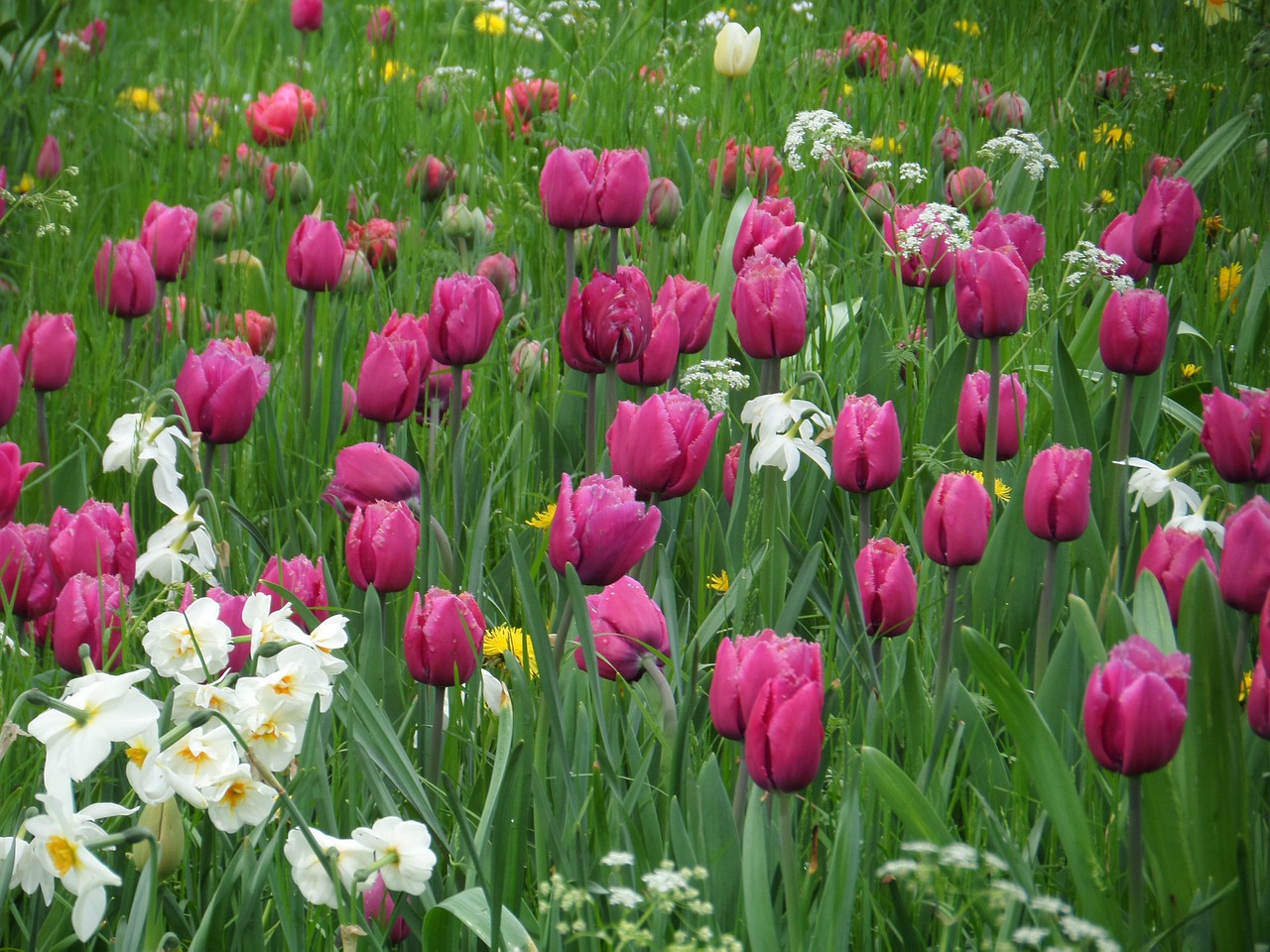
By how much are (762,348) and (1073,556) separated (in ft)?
1.59

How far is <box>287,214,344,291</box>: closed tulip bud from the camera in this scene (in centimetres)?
191

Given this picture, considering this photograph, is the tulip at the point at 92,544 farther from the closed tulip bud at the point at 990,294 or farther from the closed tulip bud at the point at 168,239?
the closed tulip bud at the point at 990,294

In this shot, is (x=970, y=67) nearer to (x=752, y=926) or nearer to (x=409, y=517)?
(x=409, y=517)

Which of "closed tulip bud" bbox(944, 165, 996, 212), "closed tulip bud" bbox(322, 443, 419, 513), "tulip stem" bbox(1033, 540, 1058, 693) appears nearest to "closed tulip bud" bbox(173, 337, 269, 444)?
"closed tulip bud" bbox(322, 443, 419, 513)

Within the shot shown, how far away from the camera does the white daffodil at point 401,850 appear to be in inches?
34.7

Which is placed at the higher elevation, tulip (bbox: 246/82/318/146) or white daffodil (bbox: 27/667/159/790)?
white daffodil (bbox: 27/667/159/790)

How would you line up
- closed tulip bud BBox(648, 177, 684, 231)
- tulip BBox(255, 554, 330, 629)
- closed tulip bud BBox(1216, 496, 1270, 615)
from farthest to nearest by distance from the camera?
1. closed tulip bud BBox(648, 177, 684, 231)
2. tulip BBox(255, 554, 330, 629)
3. closed tulip bud BBox(1216, 496, 1270, 615)

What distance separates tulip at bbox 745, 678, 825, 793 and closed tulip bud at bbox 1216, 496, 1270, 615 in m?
0.42

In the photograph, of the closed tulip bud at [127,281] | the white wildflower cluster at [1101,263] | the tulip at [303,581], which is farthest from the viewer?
the closed tulip bud at [127,281]

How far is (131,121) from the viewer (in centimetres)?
361

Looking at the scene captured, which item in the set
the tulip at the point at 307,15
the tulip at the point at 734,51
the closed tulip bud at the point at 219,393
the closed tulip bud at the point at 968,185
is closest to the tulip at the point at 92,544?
the closed tulip bud at the point at 219,393

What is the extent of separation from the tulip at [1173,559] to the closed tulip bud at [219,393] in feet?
3.28

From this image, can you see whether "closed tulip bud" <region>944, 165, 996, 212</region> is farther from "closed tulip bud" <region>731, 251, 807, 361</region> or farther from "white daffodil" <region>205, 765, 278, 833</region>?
"white daffodil" <region>205, 765, 278, 833</region>

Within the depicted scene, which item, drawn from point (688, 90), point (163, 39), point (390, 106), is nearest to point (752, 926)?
point (688, 90)
